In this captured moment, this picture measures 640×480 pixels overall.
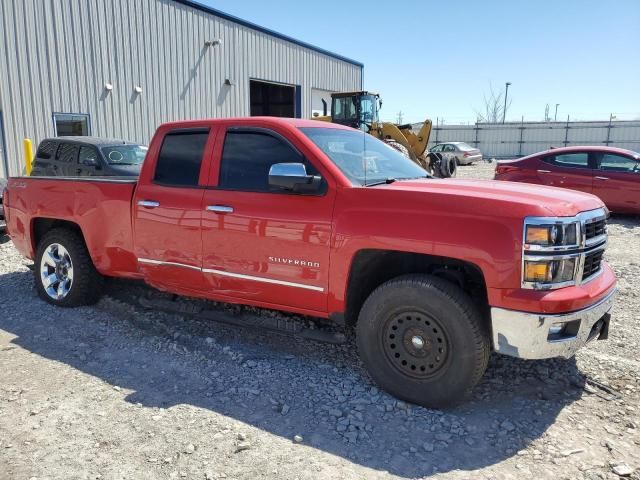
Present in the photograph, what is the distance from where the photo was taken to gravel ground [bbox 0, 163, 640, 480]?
286 centimetres

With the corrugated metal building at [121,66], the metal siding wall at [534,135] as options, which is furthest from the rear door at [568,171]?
the metal siding wall at [534,135]

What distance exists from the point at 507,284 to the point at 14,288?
5.65 metres

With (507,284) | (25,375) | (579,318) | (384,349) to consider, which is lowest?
(25,375)

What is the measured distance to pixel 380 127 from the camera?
1848 cm

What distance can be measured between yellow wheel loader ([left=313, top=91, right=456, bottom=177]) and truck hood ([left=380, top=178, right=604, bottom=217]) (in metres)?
13.9

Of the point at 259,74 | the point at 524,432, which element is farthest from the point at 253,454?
the point at 259,74

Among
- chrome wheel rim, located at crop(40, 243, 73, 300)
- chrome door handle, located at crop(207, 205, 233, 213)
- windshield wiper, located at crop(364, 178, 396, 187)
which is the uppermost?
windshield wiper, located at crop(364, 178, 396, 187)

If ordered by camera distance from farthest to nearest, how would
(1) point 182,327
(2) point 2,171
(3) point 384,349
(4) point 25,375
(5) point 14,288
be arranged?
1. (2) point 2,171
2. (5) point 14,288
3. (1) point 182,327
4. (4) point 25,375
5. (3) point 384,349

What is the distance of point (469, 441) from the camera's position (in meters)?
3.08

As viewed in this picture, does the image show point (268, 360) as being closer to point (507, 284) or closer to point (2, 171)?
point (507, 284)

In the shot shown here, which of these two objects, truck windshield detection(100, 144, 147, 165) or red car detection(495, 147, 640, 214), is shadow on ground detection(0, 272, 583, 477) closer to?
truck windshield detection(100, 144, 147, 165)

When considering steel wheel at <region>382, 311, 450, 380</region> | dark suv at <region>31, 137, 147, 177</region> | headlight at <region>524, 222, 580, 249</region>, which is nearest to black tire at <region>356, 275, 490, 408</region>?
steel wheel at <region>382, 311, 450, 380</region>

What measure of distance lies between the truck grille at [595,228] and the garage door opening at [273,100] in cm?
2210

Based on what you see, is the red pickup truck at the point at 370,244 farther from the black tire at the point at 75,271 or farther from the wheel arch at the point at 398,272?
the black tire at the point at 75,271
